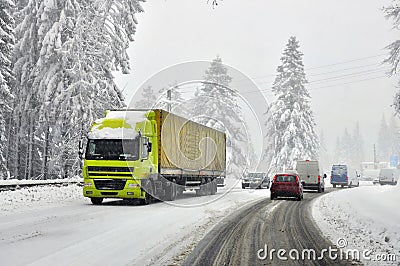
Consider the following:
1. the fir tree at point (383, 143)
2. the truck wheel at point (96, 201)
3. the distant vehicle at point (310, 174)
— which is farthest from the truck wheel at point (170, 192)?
the fir tree at point (383, 143)

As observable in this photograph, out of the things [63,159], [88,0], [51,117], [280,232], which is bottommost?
[280,232]

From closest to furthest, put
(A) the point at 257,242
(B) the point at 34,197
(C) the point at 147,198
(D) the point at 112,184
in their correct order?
1. (A) the point at 257,242
2. (D) the point at 112,184
3. (C) the point at 147,198
4. (B) the point at 34,197

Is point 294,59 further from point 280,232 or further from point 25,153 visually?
point 280,232

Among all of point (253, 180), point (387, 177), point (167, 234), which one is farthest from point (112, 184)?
point (387, 177)

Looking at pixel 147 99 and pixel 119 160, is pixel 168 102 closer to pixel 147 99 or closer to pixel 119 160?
pixel 119 160

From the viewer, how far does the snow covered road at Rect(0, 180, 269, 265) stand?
7.61 meters

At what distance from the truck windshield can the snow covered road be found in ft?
7.75

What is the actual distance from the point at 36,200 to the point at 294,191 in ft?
47.3

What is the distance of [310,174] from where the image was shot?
37.0m

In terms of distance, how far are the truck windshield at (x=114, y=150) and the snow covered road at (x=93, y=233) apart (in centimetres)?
236

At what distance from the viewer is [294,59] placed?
55844 mm

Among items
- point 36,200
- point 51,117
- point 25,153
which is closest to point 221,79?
point 25,153

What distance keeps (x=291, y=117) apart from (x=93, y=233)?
4408 cm
